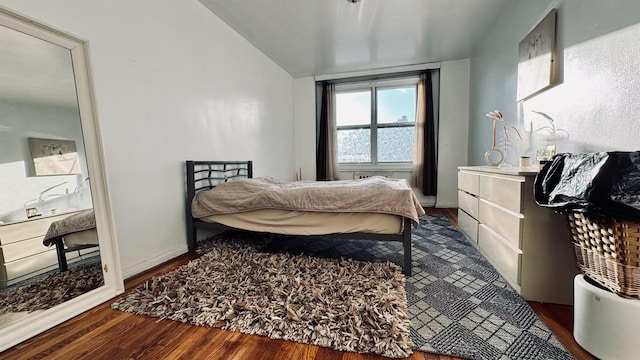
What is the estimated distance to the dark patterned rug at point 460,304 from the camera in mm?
1054

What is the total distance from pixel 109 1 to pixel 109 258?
1.77 metres

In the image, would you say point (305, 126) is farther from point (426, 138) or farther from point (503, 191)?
point (503, 191)

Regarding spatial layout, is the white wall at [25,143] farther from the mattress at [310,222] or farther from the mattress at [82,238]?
the mattress at [310,222]

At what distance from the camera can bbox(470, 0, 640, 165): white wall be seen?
3.90ft

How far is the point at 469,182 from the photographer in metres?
2.29

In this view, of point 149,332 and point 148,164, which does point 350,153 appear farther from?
point 149,332

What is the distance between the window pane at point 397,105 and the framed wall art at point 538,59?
207 centimetres

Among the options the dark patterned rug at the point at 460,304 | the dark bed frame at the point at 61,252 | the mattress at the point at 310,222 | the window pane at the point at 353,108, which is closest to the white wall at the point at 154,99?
the dark bed frame at the point at 61,252

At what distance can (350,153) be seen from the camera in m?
4.71

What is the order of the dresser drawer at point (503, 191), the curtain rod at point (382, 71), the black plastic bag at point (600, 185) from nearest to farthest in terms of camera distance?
the black plastic bag at point (600, 185), the dresser drawer at point (503, 191), the curtain rod at point (382, 71)

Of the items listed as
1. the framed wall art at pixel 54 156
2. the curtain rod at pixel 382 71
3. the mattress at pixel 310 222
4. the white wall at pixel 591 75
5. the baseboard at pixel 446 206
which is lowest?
the baseboard at pixel 446 206

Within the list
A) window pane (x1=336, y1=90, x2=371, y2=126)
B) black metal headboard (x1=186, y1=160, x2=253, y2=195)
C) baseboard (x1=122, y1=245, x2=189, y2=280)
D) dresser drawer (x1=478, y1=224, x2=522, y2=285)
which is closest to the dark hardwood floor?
dresser drawer (x1=478, y1=224, x2=522, y2=285)

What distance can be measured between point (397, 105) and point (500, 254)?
3.37 meters

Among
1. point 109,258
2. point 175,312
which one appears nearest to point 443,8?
point 175,312
